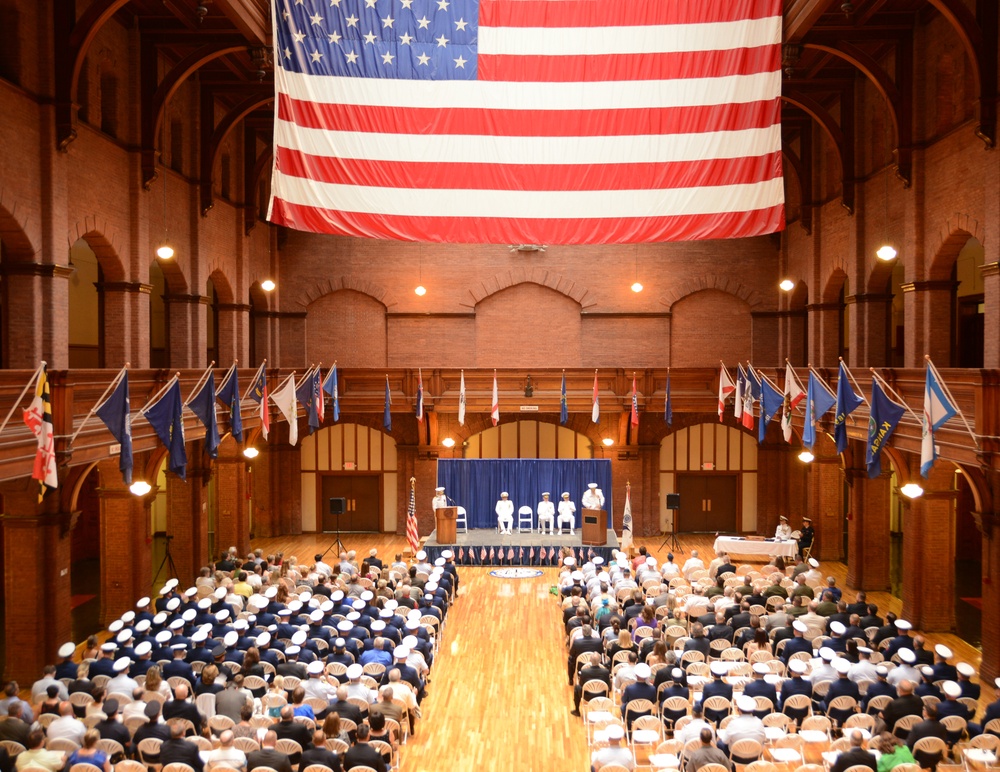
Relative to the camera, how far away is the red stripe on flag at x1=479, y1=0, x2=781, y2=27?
15.2m

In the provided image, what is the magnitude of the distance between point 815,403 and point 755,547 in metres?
9.95

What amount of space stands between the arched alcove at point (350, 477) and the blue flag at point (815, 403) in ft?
58.2

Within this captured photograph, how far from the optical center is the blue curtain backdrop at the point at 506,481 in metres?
31.2

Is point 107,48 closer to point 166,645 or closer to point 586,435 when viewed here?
point 166,645

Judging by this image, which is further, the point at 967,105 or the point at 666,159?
the point at 967,105

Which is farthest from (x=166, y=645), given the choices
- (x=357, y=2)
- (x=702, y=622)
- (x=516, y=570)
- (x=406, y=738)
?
(x=516, y=570)

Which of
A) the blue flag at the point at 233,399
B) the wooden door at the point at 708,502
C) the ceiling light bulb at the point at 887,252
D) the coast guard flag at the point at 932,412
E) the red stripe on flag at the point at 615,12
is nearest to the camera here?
the coast guard flag at the point at 932,412

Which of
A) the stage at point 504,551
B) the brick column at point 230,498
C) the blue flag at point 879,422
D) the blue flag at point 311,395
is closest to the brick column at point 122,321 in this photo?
the blue flag at point 311,395

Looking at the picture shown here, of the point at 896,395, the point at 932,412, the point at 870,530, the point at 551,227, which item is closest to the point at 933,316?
the point at 896,395

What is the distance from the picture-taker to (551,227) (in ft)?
50.9

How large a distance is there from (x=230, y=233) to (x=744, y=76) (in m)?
16.9

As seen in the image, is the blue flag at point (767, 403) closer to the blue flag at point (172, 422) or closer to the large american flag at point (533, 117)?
the large american flag at point (533, 117)

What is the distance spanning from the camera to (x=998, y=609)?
1664 centimetres

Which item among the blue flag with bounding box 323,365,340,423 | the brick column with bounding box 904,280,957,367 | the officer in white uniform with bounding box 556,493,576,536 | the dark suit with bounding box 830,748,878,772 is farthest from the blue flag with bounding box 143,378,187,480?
the brick column with bounding box 904,280,957,367
